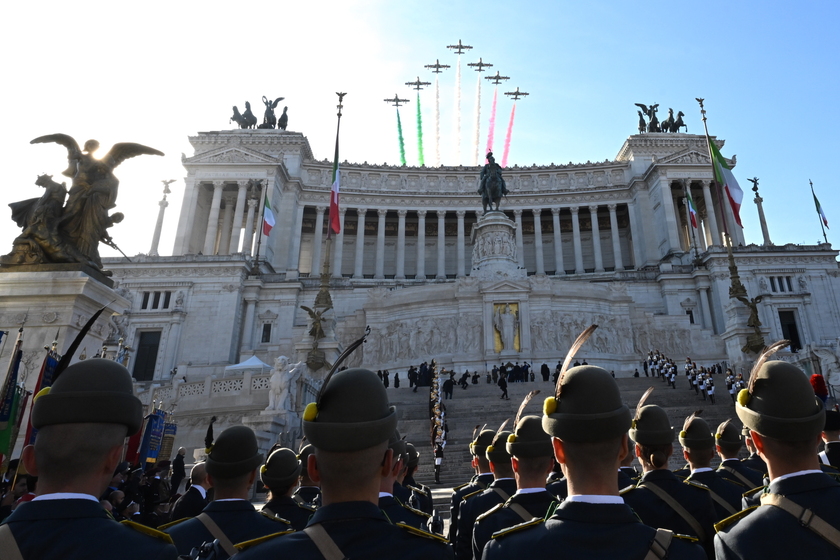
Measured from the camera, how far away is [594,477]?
8.19 ft

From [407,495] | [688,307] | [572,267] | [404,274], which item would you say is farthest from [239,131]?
[407,495]

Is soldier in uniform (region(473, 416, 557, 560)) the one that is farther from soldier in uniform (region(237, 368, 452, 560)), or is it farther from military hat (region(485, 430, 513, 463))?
soldier in uniform (region(237, 368, 452, 560))

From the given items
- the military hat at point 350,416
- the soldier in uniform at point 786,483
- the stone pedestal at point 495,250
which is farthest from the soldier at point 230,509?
the stone pedestal at point 495,250

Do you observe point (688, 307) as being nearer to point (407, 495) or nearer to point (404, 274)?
point (404, 274)

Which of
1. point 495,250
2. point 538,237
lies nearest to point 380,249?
point 538,237

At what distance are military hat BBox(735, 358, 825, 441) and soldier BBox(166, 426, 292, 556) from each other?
255 cm

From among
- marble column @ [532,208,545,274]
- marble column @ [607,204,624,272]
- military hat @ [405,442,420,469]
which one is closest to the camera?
military hat @ [405,442,420,469]

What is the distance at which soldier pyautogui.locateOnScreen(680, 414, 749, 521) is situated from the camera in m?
4.52

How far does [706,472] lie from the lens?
4.70 meters

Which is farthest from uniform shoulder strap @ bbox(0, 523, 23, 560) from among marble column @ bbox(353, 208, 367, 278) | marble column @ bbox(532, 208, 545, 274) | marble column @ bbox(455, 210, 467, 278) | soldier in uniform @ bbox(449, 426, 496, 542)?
marble column @ bbox(532, 208, 545, 274)

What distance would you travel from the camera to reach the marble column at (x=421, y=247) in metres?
64.7

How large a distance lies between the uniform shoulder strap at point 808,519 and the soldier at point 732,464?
9.77 feet

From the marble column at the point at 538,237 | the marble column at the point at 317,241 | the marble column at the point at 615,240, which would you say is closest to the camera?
the marble column at the point at 317,241

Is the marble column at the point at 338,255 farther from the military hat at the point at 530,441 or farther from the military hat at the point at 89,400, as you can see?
the military hat at the point at 89,400
